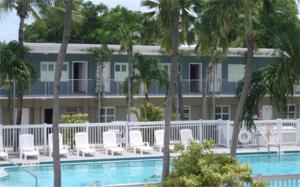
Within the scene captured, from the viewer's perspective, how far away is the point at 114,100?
117 ft

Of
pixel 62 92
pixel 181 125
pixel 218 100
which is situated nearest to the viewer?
pixel 181 125

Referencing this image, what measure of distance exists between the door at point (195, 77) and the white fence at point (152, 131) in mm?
8470

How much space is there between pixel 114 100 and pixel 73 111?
2.53 m

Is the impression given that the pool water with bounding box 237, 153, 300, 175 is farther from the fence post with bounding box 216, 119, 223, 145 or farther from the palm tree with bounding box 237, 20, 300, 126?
the palm tree with bounding box 237, 20, 300, 126

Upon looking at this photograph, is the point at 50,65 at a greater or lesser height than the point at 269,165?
greater

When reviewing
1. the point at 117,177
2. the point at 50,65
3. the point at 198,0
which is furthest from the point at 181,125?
the point at 198,0

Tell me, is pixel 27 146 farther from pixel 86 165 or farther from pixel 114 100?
pixel 114 100

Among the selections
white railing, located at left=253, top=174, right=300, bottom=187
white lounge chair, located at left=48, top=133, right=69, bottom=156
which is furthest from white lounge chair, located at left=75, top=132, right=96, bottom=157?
white railing, located at left=253, top=174, right=300, bottom=187

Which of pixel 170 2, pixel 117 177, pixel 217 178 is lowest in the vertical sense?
pixel 117 177

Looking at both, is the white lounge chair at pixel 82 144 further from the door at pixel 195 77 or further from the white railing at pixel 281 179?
the white railing at pixel 281 179

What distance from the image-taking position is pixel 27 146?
24.7 m

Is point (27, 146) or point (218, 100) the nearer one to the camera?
point (27, 146)

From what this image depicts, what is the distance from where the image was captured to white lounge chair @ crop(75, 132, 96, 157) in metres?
25.5

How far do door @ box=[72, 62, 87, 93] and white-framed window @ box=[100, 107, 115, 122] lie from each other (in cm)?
181
